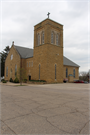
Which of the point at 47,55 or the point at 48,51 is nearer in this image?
the point at 47,55

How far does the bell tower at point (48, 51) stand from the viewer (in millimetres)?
29902

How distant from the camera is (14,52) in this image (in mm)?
40719

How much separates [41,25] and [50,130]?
32.1 meters

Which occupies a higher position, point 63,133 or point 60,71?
point 60,71

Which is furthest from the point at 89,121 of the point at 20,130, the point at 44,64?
the point at 44,64

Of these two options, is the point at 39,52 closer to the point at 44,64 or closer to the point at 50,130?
the point at 44,64

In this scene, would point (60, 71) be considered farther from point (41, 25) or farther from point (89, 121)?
point (89, 121)

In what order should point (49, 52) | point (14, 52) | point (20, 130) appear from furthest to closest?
point (14, 52) < point (49, 52) < point (20, 130)

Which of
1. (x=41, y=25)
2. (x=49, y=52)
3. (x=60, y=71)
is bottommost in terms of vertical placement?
(x=60, y=71)

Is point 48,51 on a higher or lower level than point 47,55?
higher

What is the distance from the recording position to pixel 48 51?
97.8 ft

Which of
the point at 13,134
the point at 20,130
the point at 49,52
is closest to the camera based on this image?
the point at 13,134

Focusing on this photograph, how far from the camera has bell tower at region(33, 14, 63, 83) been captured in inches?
1177

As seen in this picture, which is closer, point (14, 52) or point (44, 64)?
point (44, 64)
